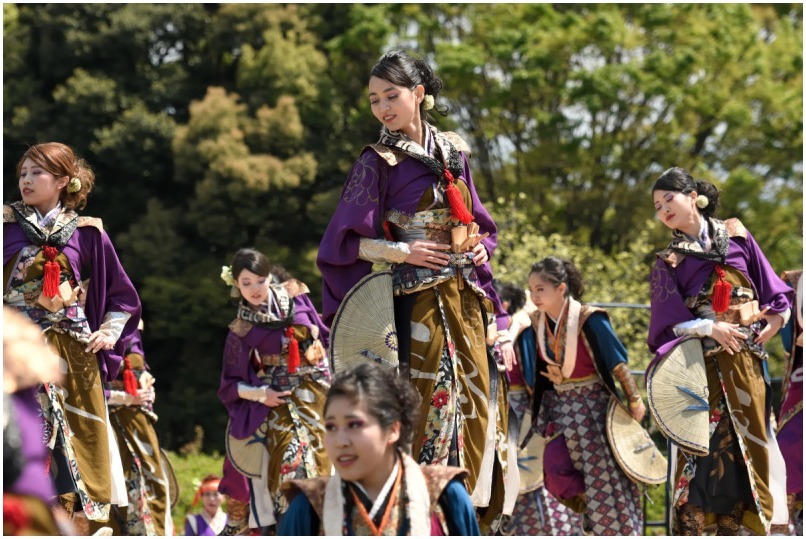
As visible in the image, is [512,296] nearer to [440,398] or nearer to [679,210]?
[679,210]

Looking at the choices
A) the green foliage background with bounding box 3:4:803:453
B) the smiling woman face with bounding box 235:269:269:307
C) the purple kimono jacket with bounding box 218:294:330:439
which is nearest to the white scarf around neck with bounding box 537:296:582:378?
the purple kimono jacket with bounding box 218:294:330:439

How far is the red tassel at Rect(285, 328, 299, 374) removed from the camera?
7.43 metres

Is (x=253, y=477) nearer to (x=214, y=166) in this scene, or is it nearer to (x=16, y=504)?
(x=16, y=504)

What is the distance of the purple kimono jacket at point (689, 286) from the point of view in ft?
19.3

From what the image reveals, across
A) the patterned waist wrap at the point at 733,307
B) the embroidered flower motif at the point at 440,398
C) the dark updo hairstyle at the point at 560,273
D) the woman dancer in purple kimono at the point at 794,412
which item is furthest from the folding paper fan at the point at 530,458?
the embroidered flower motif at the point at 440,398

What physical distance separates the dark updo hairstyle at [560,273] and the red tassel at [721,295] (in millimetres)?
1487

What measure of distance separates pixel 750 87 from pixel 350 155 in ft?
19.4

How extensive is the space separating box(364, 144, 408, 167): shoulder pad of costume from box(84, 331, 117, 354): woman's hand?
1381mm

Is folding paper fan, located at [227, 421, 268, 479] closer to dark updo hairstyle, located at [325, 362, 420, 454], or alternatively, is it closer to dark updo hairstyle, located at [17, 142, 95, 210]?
dark updo hairstyle, located at [17, 142, 95, 210]

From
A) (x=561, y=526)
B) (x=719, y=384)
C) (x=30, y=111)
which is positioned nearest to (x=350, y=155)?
(x=30, y=111)

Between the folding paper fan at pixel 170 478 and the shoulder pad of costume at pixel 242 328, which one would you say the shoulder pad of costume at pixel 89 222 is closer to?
the shoulder pad of costume at pixel 242 328

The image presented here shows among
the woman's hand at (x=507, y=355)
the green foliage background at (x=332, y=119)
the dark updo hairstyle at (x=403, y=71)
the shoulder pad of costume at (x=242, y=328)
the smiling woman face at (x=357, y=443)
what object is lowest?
the smiling woman face at (x=357, y=443)

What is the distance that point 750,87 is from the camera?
17.8m

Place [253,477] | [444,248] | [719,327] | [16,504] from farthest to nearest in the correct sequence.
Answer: [253,477]
[719,327]
[444,248]
[16,504]
